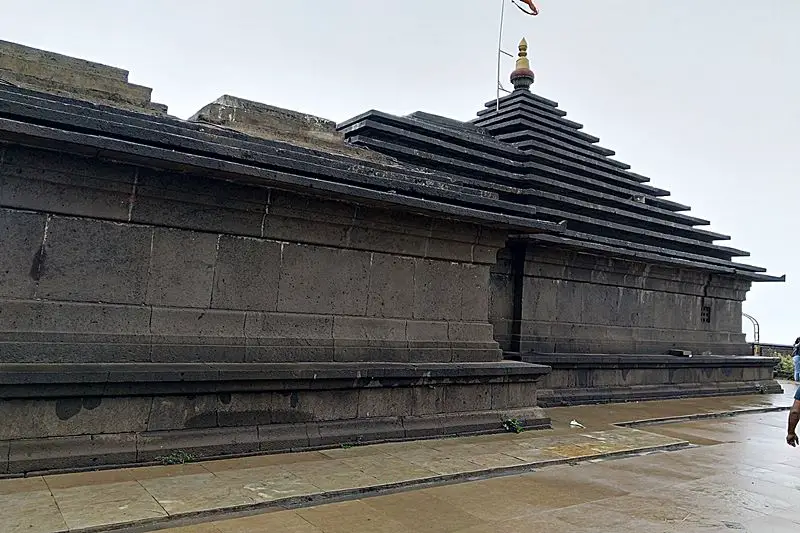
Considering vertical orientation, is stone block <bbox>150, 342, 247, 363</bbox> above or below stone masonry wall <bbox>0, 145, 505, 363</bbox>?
below

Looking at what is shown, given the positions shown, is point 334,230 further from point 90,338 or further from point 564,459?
point 564,459

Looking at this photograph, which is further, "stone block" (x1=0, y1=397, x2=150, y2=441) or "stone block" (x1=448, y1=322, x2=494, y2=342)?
"stone block" (x1=448, y1=322, x2=494, y2=342)

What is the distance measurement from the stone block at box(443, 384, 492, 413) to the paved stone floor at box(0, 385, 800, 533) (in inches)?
20.5

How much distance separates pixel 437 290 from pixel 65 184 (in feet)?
16.6

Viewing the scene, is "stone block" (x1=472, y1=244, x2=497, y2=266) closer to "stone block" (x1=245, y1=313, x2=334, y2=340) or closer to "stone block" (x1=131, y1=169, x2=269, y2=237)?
"stone block" (x1=245, y1=313, x2=334, y2=340)

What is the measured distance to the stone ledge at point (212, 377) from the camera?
5754mm

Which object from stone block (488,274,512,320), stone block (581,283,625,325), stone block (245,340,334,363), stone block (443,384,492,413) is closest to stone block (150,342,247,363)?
stone block (245,340,334,363)

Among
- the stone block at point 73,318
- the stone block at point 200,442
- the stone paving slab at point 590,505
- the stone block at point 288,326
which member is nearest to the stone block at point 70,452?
the stone block at point 200,442

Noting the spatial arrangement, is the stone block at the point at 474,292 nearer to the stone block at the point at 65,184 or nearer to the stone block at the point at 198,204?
the stone block at the point at 198,204

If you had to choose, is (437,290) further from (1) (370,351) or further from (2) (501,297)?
(2) (501,297)

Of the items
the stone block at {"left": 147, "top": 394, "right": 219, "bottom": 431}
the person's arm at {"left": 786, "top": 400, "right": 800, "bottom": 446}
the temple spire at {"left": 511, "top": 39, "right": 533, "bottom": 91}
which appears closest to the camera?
the person's arm at {"left": 786, "top": 400, "right": 800, "bottom": 446}

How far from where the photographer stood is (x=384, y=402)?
7977 millimetres

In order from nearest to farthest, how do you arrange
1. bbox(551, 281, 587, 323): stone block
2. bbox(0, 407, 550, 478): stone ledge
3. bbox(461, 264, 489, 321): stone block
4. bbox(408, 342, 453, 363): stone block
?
bbox(0, 407, 550, 478): stone ledge → bbox(408, 342, 453, 363): stone block → bbox(461, 264, 489, 321): stone block → bbox(551, 281, 587, 323): stone block

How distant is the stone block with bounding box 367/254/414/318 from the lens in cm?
845
